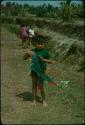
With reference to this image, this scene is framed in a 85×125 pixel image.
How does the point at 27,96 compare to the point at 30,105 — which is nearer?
the point at 30,105

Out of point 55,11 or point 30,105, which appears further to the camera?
point 55,11

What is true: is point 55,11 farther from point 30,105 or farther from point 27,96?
point 30,105

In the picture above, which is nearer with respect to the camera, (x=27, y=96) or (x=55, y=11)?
(x=27, y=96)

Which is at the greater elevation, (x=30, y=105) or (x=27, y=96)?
(x=30, y=105)

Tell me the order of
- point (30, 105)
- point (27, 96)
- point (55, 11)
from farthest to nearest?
point (55, 11), point (27, 96), point (30, 105)

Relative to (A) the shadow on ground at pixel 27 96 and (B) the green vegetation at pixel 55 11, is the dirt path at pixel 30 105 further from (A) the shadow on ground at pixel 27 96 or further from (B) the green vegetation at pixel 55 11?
(B) the green vegetation at pixel 55 11

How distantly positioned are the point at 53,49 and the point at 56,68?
14.1ft

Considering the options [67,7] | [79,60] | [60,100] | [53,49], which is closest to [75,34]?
[53,49]

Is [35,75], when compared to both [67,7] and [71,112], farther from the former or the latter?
[67,7]

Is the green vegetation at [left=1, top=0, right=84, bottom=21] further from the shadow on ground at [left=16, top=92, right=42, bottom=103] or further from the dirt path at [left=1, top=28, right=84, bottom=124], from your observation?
the shadow on ground at [left=16, top=92, right=42, bottom=103]

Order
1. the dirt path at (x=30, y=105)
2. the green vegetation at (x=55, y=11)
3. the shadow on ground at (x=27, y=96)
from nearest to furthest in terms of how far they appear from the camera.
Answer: the dirt path at (x=30, y=105)
the shadow on ground at (x=27, y=96)
the green vegetation at (x=55, y=11)

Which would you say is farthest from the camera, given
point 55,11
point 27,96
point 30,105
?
point 55,11

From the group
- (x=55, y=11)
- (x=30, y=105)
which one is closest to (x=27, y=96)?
(x=30, y=105)

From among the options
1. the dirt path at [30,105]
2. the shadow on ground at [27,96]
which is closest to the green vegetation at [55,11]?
the dirt path at [30,105]
